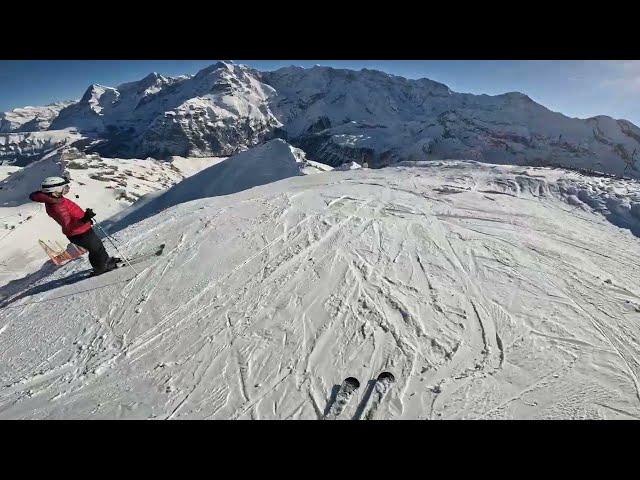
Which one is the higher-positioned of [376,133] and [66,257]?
[66,257]

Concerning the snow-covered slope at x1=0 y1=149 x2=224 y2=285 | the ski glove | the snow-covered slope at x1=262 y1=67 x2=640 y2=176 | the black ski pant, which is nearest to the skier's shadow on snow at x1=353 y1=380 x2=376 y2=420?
the ski glove

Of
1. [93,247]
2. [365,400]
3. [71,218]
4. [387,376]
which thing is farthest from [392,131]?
[365,400]

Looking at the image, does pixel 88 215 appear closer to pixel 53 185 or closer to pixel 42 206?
pixel 53 185

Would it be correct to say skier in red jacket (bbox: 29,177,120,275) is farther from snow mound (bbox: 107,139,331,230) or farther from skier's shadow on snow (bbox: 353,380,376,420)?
snow mound (bbox: 107,139,331,230)

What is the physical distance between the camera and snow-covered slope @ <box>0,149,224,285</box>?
29.2 metres

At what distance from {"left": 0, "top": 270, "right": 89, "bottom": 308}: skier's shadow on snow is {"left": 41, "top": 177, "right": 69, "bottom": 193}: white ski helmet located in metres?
2.06

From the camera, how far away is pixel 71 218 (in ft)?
21.7

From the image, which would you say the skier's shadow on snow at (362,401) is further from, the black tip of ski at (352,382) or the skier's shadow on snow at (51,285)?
the skier's shadow on snow at (51,285)
